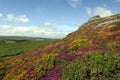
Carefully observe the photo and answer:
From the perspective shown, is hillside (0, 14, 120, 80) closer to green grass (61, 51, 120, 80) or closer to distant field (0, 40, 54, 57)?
green grass (61, 51, 120, 80)

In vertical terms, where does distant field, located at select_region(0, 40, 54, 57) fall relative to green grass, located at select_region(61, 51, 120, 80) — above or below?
below

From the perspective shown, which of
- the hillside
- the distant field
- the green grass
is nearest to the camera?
the green grass

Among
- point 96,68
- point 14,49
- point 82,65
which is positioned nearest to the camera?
point 96,68

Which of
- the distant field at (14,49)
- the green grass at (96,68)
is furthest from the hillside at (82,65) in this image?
the distant field at (14,49)

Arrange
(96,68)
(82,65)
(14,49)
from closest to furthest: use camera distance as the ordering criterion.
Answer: (96,68), (82,65), (14,49)

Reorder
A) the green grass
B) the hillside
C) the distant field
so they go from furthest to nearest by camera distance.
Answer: the distant field, the hillside, the green grass

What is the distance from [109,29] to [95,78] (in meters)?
24.6

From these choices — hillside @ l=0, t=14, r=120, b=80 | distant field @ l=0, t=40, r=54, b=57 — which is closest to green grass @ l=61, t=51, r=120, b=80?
hillside @ l=0, t=14, r=120, b=80

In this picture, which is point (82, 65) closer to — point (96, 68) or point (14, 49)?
point (96, 68)

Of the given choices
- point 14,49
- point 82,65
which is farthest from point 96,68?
point 14,49

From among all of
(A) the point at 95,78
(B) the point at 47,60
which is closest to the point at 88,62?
(A) the point at 95,78

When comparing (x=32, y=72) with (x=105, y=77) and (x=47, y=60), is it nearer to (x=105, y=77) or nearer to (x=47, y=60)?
(x=47, y=60)

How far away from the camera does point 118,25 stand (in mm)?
47750

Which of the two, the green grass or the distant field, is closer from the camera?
the green grass
